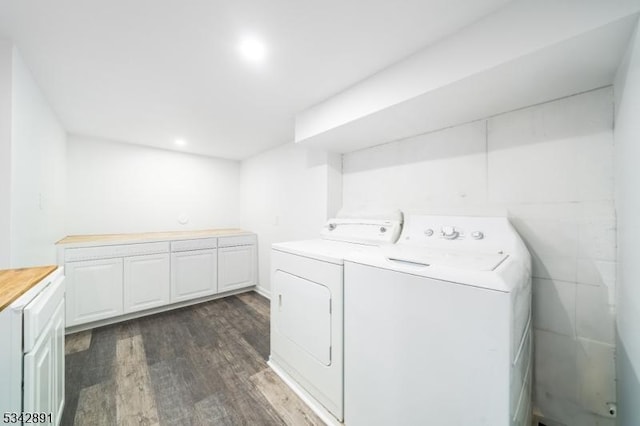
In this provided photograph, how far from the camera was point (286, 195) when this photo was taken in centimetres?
297

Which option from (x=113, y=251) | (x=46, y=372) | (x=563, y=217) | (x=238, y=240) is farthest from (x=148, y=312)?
(x=563, y=217)

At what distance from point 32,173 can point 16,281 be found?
93 centimetres

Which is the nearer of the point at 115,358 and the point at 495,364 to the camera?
the point at 495,364

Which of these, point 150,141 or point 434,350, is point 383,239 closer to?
point 434,350

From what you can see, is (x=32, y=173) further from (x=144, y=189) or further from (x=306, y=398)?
(x=306, y=398)

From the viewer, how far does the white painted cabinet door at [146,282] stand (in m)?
2.54

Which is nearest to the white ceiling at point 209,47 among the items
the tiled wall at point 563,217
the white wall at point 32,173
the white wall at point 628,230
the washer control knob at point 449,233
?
the white wall at point 32,173

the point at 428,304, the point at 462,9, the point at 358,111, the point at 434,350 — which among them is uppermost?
the point at 462,9

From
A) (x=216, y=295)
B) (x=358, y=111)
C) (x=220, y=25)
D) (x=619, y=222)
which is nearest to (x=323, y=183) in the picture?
(x=358, y=111)

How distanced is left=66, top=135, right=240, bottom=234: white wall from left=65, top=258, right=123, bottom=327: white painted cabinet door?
2.45ft

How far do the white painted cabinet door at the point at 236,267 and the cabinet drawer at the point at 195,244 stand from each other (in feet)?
0.45

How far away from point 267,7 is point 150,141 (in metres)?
2.69

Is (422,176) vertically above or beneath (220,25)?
beneath

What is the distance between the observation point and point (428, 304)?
0.97m
